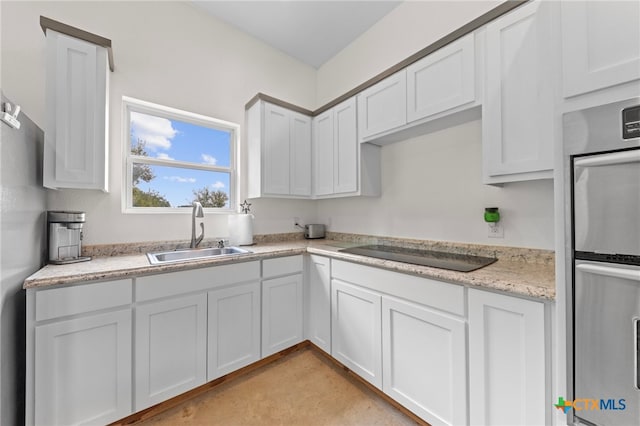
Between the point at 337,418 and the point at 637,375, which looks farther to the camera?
the point at 337,418

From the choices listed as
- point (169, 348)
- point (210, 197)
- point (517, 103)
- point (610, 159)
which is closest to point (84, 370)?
point (169, 348)

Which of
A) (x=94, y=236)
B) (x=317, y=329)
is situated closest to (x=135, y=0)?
(x=94, y=236)

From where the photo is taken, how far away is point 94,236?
1.74 meters

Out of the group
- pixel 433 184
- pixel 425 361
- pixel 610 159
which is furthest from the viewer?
pixel 433 184

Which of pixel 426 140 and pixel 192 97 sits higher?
pixel 192 97

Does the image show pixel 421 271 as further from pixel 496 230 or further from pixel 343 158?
pixel 343 158

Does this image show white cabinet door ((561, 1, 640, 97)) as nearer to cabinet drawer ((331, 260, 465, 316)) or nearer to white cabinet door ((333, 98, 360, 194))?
cabinet drawer ((331, 260, 465, 316))

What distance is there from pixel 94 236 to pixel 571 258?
2642 millimetres

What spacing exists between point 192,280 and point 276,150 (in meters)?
1.40

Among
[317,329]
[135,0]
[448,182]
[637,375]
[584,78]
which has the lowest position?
[317,329]

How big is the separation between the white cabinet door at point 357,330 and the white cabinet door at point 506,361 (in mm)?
547

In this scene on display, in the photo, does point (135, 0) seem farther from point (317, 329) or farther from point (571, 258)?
point (571, 258)

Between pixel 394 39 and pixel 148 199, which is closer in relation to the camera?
pixel 148 199

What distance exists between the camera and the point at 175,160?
2.19m
